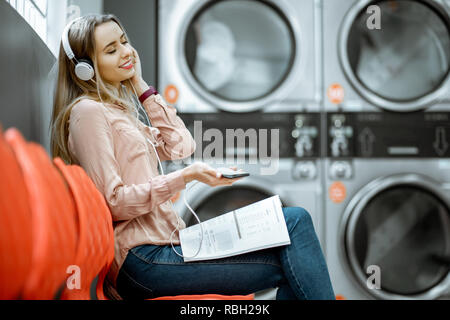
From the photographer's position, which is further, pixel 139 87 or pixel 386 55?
pixel 386 55

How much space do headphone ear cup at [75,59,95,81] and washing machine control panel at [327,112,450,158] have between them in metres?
1.18

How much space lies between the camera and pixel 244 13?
1979 mm

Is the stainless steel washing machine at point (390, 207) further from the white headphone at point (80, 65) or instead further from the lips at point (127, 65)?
the white headphone at point (80, 65)

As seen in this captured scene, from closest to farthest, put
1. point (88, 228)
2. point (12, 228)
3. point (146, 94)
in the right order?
point (12, 228), point (88, 228), point (146, 94)

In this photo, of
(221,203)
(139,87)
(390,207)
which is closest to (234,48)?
Answer: (221,203)

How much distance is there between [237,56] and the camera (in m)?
1.99

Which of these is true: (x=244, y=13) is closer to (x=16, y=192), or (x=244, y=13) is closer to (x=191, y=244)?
(x=191, y=244)

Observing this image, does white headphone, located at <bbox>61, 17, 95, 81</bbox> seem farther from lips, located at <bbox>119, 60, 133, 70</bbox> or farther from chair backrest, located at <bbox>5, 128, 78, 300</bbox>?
chair backrest, located at <bbox>5, 128, 78, 300</bbox>

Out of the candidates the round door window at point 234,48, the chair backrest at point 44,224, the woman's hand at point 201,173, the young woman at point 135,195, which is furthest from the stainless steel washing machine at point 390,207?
the chair backrest at point 44,224

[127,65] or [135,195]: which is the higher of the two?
[127,65]

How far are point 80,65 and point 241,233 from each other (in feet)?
1.82

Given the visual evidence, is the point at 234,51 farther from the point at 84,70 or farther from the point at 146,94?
the point at 84,70

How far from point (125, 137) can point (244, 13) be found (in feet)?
3.49
